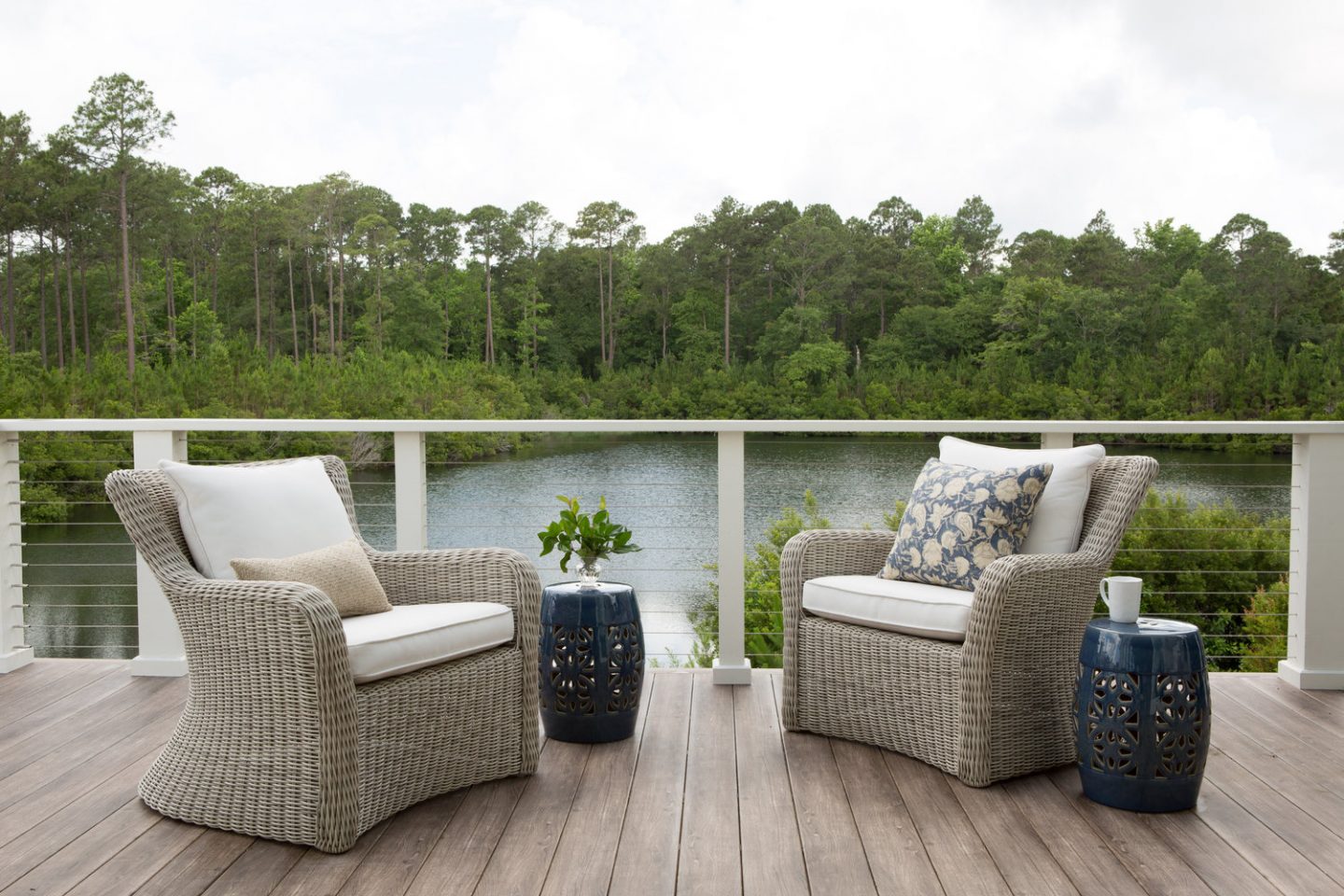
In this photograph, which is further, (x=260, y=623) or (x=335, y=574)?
(x=335, y=574)

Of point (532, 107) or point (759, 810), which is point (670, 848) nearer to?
point (759, 810)

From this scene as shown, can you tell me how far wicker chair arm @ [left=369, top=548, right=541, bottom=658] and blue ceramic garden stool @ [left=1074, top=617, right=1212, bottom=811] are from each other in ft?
4.22

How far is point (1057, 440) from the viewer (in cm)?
329

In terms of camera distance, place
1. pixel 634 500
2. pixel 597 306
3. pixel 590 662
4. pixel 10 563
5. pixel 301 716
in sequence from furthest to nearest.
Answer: pixel 597 306
pixel 634 500
pixel 10 563
pixel 590 662
pixel 301 716

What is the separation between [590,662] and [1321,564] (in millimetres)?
2292

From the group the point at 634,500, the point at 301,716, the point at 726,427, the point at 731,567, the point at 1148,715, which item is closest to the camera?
the point at 301,716

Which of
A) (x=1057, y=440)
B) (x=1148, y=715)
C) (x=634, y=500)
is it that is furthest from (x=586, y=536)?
(x=634, y=500)

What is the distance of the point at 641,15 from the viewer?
797 inches

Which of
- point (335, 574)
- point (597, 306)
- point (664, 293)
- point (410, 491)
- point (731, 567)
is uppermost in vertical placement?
point (664, 293)

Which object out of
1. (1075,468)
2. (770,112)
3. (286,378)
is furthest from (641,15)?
(1075,468)

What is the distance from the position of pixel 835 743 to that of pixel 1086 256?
2327 cm

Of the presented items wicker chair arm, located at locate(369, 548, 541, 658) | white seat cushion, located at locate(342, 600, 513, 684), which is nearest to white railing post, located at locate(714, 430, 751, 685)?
wicker chair arm, located at locate(369, 548, 541, 658)

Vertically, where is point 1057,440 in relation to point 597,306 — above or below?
below

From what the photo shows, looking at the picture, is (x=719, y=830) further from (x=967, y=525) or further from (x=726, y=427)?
(x=726, y=427)
